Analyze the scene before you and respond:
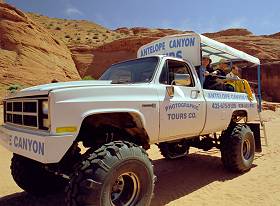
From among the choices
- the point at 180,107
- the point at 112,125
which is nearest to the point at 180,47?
the point at 180,107

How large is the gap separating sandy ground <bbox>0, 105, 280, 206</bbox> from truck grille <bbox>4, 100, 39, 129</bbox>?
1369mm

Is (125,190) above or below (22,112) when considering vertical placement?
below

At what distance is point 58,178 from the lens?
5.39 m

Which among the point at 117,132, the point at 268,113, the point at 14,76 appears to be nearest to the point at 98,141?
the point at 117,132

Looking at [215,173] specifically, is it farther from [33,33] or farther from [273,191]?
[33,33]

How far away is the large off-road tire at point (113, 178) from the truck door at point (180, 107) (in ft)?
2.78

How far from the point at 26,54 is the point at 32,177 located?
25.0m

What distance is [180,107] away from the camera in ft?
16.5

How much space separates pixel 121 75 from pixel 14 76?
21085mm

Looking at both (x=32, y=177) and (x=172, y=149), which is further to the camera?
(x=172, y=149)

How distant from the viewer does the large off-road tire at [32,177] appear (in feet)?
16.0

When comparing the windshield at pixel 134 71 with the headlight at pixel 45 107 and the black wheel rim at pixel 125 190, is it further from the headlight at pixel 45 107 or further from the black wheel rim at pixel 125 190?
the black wheel rim at pixel 125 190

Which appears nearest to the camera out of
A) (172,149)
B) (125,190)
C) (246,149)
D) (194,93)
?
(125,190)

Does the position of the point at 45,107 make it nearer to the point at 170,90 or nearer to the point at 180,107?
the point at 170,90
